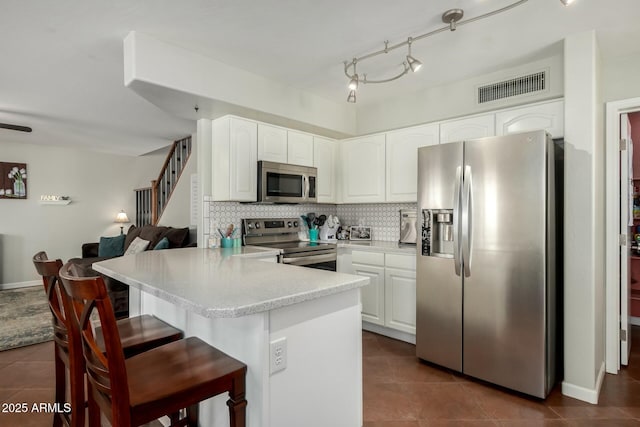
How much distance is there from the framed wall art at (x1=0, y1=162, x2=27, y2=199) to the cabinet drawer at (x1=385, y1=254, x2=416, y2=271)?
239 inches

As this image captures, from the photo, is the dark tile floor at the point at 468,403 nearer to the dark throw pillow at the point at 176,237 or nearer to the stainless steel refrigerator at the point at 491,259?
the stainless steel refrigerator at the point at 491,259

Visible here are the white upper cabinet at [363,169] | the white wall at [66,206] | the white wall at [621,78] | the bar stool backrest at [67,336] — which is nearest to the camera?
the bar stool backrest at [67,336]

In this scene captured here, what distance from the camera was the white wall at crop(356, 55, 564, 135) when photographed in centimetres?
270

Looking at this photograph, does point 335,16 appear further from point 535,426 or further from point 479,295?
point 535,426

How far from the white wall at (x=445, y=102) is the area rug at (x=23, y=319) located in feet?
13.0

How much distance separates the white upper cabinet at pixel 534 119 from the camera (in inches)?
104

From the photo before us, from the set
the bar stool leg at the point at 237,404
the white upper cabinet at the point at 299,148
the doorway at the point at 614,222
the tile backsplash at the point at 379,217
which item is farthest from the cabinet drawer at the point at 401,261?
the bar stool leg at the point at 237,404

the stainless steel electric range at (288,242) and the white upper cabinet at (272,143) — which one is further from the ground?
the white upper cabinet at (272,143)

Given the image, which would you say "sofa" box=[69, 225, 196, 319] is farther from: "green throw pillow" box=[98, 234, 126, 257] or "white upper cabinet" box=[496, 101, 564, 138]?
"white upper cabinet" box=[496, 101, 564, 138]

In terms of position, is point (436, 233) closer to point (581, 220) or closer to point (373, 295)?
point (581, 220)

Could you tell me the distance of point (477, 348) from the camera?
2473 millimetres

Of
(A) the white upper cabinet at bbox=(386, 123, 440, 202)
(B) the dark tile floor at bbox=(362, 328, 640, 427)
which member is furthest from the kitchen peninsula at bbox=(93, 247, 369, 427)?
(A) the white upper cabinet at bbox=(386, 123, 440, 202)

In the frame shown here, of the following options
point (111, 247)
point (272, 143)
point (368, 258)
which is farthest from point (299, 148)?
point (111, 247)

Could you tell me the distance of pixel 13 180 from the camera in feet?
18.5
